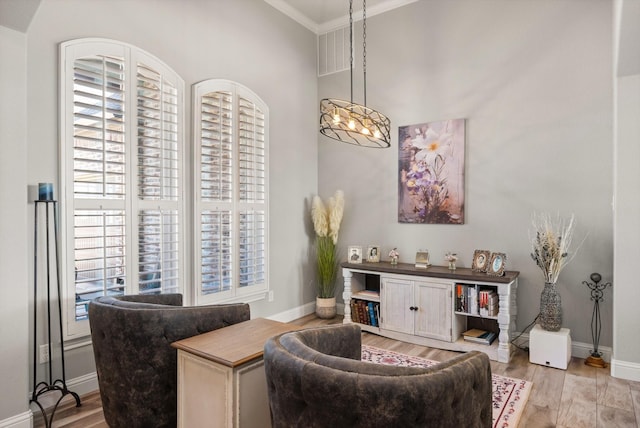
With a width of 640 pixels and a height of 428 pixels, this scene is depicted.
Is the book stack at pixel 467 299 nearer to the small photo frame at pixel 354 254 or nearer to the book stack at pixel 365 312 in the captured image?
the book stack at pixel 365 312

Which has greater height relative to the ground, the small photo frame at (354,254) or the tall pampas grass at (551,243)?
the tall pampas grass at (551,243)

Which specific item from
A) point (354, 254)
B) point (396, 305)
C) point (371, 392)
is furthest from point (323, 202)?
point (371, 392)

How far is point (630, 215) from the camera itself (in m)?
3.10

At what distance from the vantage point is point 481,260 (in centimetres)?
385

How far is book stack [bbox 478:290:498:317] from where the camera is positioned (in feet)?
11.9

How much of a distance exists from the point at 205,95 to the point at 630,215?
3.77 m

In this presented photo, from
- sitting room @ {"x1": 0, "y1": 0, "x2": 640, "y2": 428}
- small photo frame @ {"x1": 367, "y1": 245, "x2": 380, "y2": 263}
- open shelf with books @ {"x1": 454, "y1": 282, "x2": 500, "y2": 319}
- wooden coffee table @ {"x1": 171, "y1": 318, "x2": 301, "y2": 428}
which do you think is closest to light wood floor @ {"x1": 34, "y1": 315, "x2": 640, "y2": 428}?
sitting room @ {"x1": 0, "y1": 0, "x2": 640, "y2": 428}

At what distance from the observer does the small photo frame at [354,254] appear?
4.66 m

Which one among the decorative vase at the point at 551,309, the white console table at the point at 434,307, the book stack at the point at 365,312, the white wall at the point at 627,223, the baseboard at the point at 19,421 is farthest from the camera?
the book stack at the point at 365,312

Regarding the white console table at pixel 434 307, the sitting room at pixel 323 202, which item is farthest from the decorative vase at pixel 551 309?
the white console table at pixel 434 307

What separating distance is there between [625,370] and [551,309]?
0.66 metres

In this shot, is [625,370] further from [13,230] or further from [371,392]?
[13,230]

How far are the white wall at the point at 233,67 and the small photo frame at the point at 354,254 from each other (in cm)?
66

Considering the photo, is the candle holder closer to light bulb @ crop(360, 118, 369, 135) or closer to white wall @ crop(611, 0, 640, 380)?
white wall @ crop(611, 0, 640, 380)
